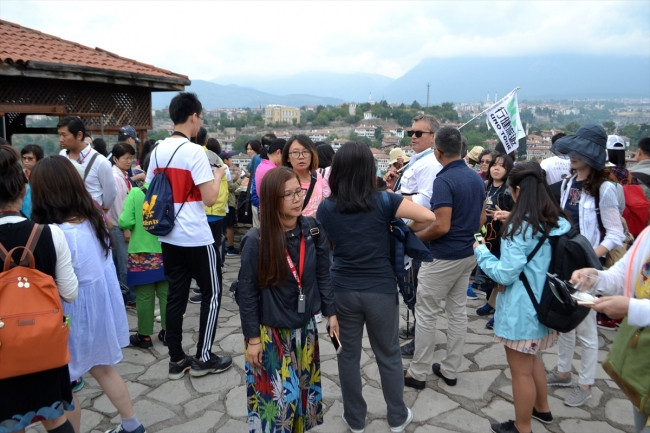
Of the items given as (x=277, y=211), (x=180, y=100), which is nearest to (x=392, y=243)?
(x=277, y=211)

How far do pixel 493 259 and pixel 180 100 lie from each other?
107 inches

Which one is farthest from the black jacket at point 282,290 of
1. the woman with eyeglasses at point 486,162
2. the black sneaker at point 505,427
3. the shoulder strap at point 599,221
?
the woman with eyeglasses at point 486,162

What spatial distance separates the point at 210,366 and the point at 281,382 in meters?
1.68

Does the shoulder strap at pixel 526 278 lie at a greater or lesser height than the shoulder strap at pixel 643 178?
lesser

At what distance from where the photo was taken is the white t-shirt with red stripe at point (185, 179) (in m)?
3.74

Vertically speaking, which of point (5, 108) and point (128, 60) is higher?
point (128, 60)

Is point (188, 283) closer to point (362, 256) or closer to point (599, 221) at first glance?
point (362, 256)

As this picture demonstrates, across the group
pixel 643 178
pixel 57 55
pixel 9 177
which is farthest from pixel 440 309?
pixel 57 55

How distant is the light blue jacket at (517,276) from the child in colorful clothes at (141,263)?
10.5ft

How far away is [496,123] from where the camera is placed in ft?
24.1

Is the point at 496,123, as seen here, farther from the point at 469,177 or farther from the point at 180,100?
the point at 180,100

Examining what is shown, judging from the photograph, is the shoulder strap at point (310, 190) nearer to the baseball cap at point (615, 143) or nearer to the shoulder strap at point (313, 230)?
the shoulder strap at point (313, 230)

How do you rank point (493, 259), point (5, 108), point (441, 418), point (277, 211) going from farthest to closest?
point (5, 108) → point (441, 418) → point (493, 259) → point (277, 211)

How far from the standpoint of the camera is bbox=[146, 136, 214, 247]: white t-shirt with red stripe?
3.74m
